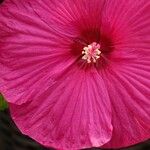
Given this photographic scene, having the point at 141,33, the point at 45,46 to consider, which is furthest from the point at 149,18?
the point at 45,46

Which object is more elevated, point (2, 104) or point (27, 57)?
point (27, 57)

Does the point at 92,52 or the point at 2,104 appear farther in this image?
the point at 2,104

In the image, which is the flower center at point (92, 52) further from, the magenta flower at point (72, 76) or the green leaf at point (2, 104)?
the green leaf at point (2, 104)

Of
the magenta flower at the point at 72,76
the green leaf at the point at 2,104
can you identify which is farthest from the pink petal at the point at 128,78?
the green leaf at the point at 2,104

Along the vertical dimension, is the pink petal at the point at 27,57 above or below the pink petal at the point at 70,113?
above

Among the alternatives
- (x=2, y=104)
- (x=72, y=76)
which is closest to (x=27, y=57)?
(x=72, y=76)

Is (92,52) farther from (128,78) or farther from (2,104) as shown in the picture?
(2,104)

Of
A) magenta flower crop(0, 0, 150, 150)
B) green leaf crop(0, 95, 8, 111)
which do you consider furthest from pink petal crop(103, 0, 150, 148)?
green leaf crop(0, 95, 8, 111)

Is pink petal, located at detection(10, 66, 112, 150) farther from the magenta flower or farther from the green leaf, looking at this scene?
the green leaf
